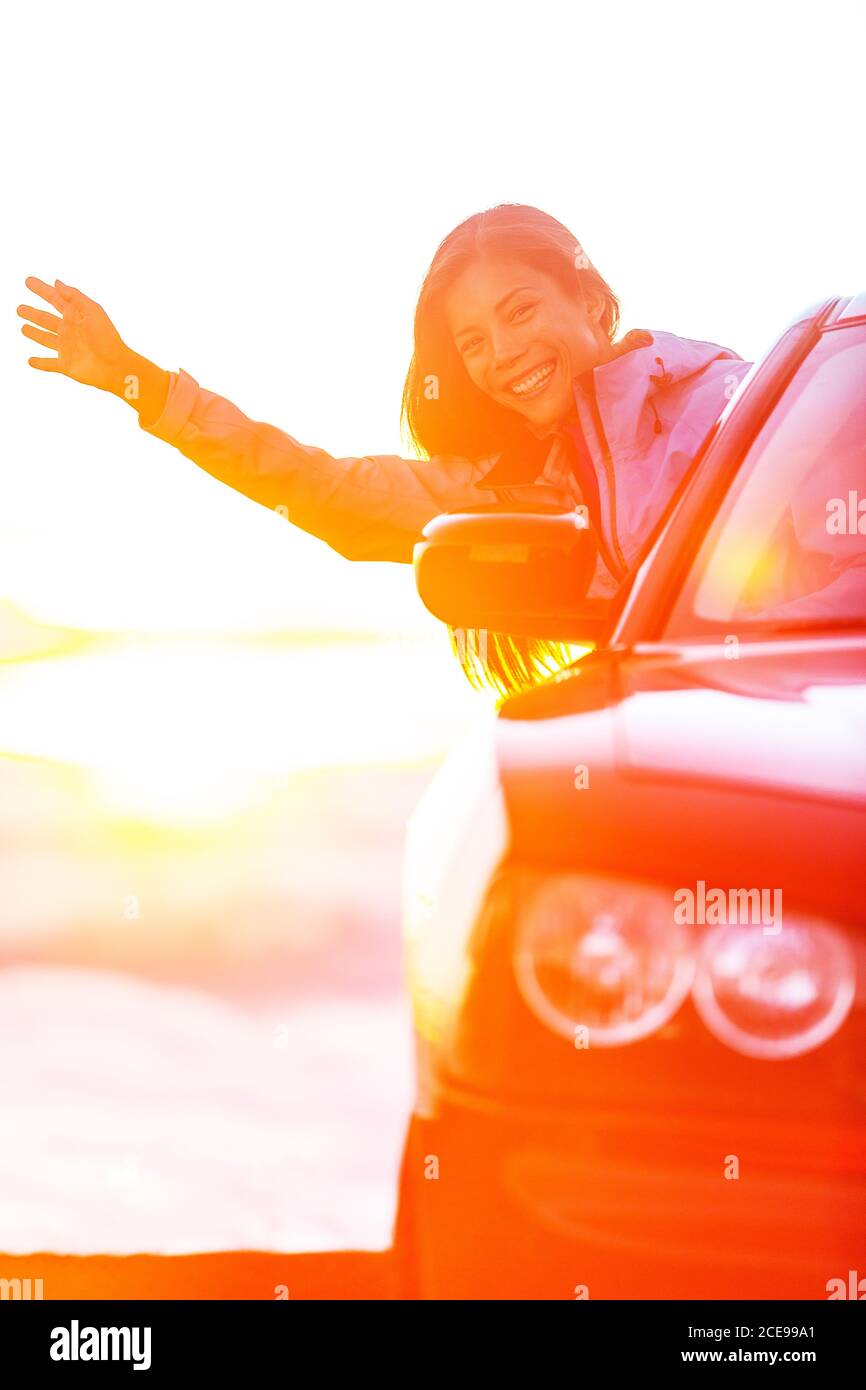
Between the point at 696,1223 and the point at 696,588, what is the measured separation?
4.08ft

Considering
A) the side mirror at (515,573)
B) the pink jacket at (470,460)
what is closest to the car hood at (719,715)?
the side mirror at (515,573)

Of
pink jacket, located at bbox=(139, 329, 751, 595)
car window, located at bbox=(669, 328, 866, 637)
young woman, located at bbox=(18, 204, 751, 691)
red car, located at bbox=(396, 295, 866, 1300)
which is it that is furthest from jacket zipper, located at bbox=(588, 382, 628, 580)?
red car, located at bbox=(396, 295, 866, 1300)

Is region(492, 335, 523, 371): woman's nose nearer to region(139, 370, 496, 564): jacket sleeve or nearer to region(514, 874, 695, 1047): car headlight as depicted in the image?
region(139, 370, 496, 564): jacket sleeve

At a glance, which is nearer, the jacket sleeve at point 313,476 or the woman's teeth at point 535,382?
the woman's teeth at point 535,382

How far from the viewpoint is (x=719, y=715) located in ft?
6.52

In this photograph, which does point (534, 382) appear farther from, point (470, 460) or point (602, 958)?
point (602, 958)

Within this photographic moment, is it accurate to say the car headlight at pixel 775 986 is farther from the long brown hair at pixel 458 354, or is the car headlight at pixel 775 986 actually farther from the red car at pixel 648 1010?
the long brown hair at pixel 458 354

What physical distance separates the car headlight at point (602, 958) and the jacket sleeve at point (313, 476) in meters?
2.57

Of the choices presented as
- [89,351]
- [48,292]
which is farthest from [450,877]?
[48,292]

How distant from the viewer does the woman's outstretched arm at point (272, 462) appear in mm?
4160

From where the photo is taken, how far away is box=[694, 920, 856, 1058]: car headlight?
156 centimetres

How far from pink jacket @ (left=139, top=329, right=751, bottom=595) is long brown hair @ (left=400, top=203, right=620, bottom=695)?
2.7 inches
